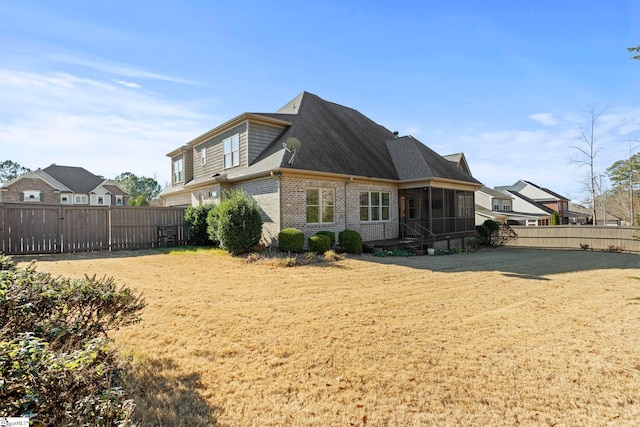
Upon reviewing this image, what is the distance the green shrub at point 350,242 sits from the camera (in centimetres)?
1348

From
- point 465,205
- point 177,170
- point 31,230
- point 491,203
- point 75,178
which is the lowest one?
point 31,230

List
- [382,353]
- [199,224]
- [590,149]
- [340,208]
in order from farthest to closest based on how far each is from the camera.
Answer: [590,149] → [199,224] → [340,208] → [382,353]

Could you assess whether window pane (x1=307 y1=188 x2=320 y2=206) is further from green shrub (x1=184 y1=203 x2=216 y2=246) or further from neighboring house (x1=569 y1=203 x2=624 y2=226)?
neighboring house (x1=569 y1=203 x2=624 y2=226)

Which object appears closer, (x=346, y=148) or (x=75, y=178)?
(x=346, y=148)

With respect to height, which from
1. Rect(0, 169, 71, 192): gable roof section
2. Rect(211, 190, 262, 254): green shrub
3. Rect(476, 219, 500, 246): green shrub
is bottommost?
Rect(476, 219, 500, 246): green shrub

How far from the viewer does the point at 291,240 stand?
12.3 meters

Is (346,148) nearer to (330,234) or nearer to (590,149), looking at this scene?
(330,234)

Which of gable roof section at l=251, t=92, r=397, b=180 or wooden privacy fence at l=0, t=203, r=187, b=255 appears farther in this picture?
gable roof section at l=251, t=92, r=397, b=180

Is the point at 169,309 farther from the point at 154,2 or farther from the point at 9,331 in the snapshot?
the point at 154,2

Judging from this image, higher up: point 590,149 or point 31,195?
point 590,149

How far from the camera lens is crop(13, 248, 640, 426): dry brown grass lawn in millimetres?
3025

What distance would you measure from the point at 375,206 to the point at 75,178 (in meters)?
41.8

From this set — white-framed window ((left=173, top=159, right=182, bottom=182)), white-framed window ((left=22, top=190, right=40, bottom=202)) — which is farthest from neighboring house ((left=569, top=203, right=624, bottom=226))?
white-framed window ((left=22, top=190, right=40, bottom=202))

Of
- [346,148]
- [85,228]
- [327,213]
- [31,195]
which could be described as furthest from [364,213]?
[31,195]
